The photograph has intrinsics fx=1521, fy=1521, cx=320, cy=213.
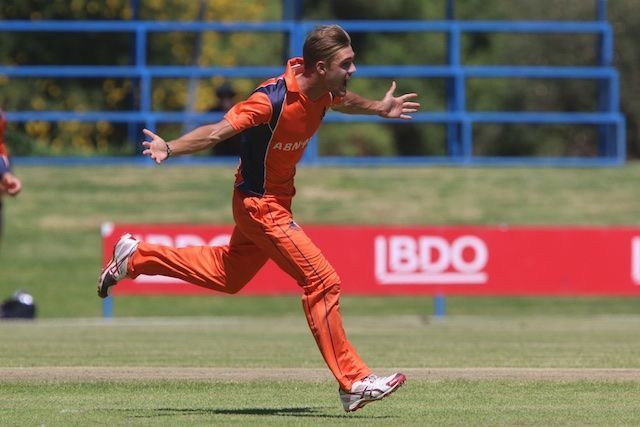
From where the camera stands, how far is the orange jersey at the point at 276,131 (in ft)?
28.3

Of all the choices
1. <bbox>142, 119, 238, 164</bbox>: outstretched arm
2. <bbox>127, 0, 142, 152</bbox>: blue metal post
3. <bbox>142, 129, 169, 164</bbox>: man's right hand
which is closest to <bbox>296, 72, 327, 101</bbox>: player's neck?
<bbox>142, 119, 238, 164</bbox>: outstretched arm

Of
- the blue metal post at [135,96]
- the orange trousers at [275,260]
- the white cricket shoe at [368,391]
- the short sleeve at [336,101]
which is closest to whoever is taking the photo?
the white cricket shoe at [368,391]

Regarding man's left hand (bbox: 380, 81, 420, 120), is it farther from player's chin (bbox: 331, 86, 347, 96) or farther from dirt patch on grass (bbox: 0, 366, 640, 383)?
dirt patch on grass (bbox: 0, 366, 640, 383)

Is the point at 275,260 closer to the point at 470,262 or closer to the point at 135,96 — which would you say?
the point at 470,262

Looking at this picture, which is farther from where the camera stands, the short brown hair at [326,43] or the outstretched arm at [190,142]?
the short brown hair at [326,43]

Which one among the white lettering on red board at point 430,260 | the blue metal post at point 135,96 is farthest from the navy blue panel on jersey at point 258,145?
the blue metal post at point 135,96

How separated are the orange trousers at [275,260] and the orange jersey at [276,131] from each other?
0.33 feet

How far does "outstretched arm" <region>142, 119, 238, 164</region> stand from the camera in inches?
322

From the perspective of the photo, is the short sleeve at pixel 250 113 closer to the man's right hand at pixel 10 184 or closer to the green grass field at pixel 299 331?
the green grass field at pixel 299 331

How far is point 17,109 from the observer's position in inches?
1300

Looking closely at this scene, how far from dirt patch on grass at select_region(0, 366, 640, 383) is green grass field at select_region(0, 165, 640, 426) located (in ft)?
0.07

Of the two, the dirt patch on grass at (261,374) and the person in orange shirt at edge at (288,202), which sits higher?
the person in orange shirt at edge at (288,202)

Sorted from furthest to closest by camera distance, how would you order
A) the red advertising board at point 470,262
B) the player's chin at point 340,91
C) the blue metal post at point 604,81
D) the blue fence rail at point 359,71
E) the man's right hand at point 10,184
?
the blue metal post at point 604,81, the blue fence rail at point 359,71, the red advertising board at point 470,262, the man's right hand at point 10,184, the player's chin at point 340,91

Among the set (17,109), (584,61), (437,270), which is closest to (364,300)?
(437,270)
